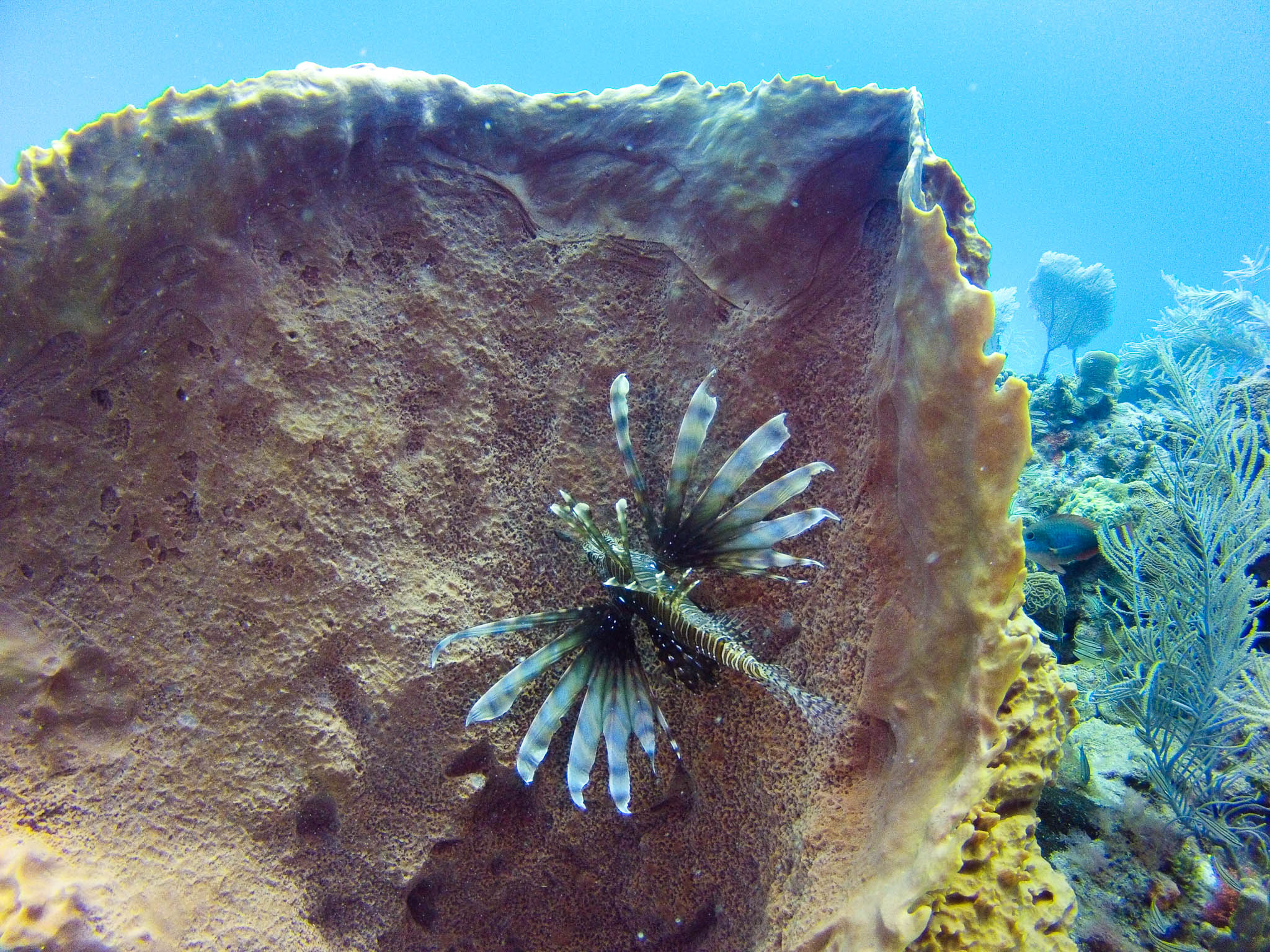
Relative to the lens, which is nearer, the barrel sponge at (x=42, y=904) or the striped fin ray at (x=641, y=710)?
the barrel sponge at (x=42, y=904)

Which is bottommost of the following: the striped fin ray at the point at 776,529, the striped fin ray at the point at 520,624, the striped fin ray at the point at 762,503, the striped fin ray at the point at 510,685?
the striped fin ray at the point at 510,685

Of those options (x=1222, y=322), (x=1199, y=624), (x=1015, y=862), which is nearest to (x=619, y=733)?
(x=1015, y=862)

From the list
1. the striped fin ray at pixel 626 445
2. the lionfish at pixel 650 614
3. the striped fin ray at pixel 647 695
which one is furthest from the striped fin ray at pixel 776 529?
the striped fin ray at pixel 647 695

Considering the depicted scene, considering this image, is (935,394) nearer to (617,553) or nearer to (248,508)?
(617,553)

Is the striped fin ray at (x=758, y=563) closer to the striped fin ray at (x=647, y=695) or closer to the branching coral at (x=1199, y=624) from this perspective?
the striped fin ray at (x=647, y=695)

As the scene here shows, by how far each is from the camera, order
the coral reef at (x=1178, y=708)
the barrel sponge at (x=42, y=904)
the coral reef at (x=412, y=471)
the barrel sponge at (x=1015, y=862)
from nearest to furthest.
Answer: the barrel sponge at (x=1015, y=862) → the barrel sponge at (x=42, y=904) → the coral reef at (x=412, y=471) → the coral reef at (x=1178, y=708)

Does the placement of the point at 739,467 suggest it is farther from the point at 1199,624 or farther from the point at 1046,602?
the point at 1046,602

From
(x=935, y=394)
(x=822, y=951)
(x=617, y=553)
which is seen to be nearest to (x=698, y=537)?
(x=617, y=553)
